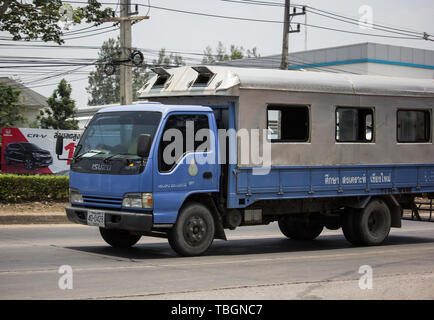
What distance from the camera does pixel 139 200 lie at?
417 inches

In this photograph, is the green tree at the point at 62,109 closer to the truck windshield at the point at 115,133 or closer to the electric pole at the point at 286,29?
the electric pole at the point at 286,29

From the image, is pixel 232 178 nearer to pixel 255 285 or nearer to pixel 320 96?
pixel 320 96

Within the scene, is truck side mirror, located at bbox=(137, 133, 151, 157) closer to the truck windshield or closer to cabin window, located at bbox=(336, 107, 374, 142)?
the truck windshield

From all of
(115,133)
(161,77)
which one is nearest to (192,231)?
(115,133)

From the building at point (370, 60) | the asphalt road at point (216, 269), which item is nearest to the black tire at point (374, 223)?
the asphalt road at point (216, 269)

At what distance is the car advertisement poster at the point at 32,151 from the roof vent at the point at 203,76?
12.1 metres

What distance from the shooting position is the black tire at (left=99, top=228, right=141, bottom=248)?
12.1 metres

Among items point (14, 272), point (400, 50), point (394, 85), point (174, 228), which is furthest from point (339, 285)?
point (400, 50)

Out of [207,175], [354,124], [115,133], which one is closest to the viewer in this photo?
[115,133]

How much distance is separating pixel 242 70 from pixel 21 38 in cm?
1035

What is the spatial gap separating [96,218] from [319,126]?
4.43 metres

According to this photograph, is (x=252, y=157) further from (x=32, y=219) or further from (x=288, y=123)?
(x=32, y=219)

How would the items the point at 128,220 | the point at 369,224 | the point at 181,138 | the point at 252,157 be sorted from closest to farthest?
the point at 128,220
the point at 181,138
the point at 252,157
the point at 369,224
